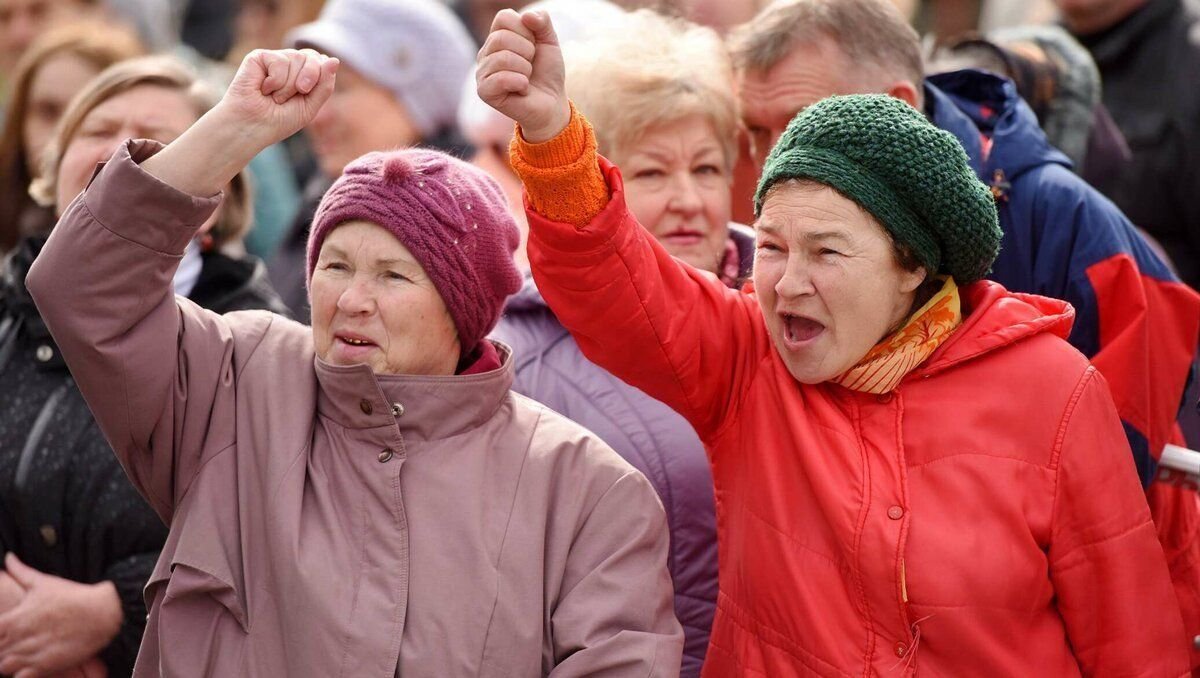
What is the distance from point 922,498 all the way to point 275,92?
1379 millimetres

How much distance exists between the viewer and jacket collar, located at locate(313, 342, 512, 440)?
288 centimetres

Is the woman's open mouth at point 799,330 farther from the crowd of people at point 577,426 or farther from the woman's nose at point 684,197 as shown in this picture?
the woman's nose at point 684,197

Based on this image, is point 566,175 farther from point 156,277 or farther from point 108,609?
point 108,609

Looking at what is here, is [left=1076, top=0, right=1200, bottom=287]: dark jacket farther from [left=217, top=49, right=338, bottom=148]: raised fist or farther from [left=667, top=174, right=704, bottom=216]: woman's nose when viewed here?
[left=217, top=49, right=338, bottom=148]: raised fist

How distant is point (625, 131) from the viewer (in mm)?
3686

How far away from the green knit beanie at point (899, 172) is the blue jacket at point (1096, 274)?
67 cm

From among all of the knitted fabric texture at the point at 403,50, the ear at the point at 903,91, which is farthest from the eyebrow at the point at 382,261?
the knitted fabric texture at the point at 403,50

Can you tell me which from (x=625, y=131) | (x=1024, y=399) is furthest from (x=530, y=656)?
(x=625, y=131)

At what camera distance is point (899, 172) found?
2795mm

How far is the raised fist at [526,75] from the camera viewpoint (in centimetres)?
268

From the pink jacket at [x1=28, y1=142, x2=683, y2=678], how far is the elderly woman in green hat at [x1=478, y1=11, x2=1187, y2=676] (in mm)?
265

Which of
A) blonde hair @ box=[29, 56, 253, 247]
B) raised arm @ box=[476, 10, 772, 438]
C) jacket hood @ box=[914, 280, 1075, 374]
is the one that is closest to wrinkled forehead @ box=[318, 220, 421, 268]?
raised arm @ box=[476, 10, 772, 438]

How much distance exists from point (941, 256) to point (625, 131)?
3.33 feet

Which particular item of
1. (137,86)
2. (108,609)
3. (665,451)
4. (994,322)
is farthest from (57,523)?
(994,322)
